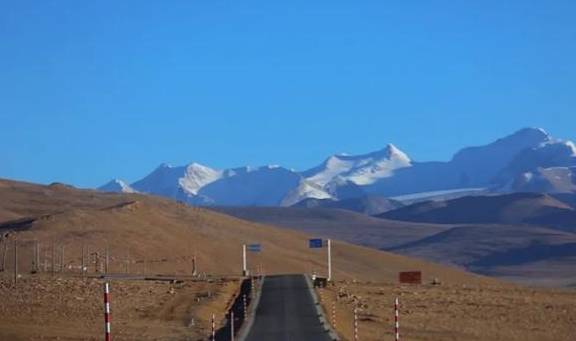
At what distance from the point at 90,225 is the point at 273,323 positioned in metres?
67.0

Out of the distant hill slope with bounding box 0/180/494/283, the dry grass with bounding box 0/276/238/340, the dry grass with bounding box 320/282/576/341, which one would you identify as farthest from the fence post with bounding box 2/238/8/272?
the dry grass with bounding box 320/282/576/341

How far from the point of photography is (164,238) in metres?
107

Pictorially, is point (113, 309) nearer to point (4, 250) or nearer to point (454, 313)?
point (454, 313)

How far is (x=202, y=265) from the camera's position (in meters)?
101

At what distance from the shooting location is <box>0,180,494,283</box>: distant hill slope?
97125 millimetres

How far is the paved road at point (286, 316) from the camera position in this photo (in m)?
34.1

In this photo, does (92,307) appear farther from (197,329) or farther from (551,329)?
(551,329)

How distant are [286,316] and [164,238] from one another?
65.7 metres

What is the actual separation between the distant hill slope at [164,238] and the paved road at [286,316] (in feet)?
87.8

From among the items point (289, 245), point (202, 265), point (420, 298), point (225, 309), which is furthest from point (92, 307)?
point (289, 245)

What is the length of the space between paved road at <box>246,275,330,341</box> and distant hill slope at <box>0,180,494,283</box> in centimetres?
2676

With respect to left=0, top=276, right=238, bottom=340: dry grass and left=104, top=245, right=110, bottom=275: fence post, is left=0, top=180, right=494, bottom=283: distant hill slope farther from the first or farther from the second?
left=0, top=276, right=238, bottom=340: dry grass

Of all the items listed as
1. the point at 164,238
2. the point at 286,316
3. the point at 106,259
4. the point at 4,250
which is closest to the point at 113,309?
the point at 286,316

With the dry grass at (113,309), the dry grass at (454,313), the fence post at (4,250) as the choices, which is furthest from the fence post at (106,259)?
the dry grass at (454,313)
